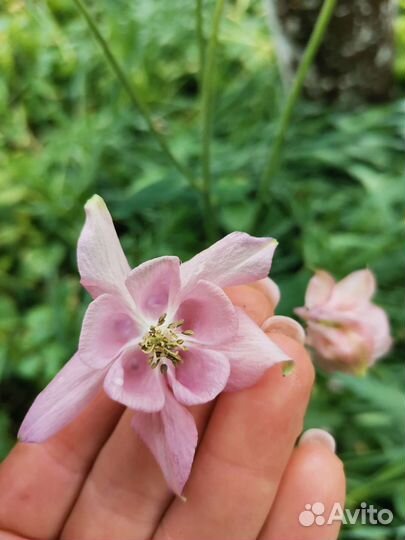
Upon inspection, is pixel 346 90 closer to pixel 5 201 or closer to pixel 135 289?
pixel 5 201

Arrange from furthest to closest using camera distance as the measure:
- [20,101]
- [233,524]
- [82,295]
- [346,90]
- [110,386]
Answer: [20,101], [346,90], [82,295], [233,524], [110,386]

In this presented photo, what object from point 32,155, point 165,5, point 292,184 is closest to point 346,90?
point 292,184

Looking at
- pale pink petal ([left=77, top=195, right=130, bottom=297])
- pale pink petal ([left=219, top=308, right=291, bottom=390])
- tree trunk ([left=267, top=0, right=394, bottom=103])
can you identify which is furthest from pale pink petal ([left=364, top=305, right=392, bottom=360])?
tree trunk ([left=267, top=0, right=394, bottom=103])

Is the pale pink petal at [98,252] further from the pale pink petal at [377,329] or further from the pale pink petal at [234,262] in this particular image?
the pale pink petal at [377,329]

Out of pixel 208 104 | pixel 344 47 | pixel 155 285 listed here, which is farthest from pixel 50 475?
pixel 344 47

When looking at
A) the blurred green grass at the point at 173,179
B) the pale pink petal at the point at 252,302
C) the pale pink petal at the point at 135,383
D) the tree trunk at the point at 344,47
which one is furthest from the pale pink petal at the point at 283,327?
the tree trunk at the point at 344,47
